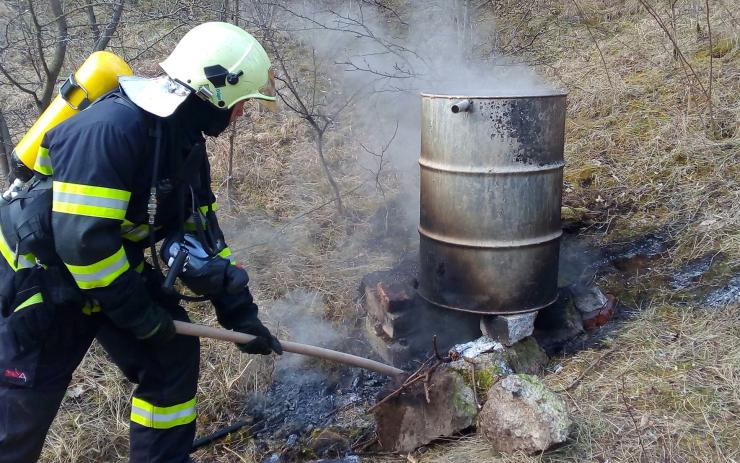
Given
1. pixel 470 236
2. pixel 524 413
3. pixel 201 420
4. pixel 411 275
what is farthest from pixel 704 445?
pixel 201 420

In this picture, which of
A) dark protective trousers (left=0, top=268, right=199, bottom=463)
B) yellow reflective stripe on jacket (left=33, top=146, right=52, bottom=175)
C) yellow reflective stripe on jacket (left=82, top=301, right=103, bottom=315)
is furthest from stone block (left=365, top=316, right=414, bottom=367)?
yellow reflective stripe on jacket (left=33, top=146, right=52, bottom=175)

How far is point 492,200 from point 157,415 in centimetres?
201

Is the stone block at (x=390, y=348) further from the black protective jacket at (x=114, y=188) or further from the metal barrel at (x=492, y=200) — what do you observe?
the black protective jacket at (x=114, y=188)

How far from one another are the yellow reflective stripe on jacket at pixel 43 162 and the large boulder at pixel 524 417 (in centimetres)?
215

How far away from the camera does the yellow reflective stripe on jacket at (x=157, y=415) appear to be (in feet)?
9.01

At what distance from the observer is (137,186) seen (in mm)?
2361

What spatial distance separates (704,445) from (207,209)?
8.01 ft

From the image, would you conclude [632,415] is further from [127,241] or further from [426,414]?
[127,241]

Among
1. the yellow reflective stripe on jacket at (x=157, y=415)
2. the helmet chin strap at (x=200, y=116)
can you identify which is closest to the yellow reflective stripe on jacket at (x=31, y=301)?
the yellow reflective stripe on jacket at (x=157, y=415)

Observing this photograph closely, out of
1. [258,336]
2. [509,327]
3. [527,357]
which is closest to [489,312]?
[509,327]

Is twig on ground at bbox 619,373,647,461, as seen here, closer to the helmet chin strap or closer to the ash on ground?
the ash on ground

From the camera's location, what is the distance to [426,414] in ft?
10.3

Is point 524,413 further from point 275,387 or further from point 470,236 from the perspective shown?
point 275,387

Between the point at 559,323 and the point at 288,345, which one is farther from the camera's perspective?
the point at 559,323
